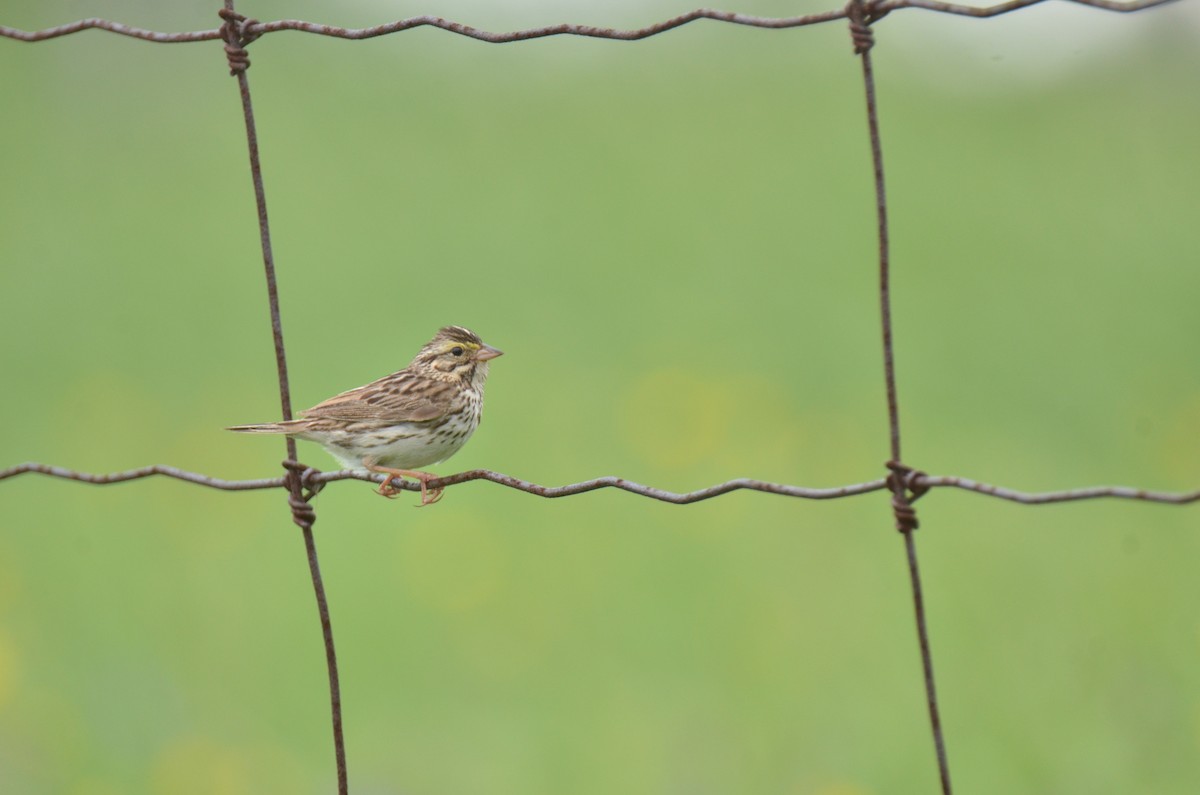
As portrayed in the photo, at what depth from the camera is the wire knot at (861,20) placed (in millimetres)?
2964

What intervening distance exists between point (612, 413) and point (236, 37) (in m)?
6.69

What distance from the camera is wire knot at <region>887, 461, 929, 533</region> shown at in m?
2.93

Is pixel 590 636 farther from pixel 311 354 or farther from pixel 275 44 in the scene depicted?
pixel 275 44

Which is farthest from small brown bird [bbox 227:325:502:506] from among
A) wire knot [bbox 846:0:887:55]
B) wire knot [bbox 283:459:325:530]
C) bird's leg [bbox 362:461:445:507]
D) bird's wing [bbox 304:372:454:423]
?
wire knot [bbox 846:0:887:55]

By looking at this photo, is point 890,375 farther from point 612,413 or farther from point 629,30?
point 612,413

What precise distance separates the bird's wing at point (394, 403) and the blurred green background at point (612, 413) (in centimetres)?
193

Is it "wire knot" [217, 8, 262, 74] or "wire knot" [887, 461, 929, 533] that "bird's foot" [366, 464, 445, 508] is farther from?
"wire knot" [887, 461, 929, 533]

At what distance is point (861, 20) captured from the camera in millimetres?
2979

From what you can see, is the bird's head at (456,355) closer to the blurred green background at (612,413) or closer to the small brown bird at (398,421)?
the small brown bird at (398,421)

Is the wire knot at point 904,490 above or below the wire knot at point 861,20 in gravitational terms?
below

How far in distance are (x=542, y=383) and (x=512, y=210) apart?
13.5 ft

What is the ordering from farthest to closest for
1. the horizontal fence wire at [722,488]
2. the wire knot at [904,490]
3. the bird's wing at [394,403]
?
the bird's wing at [394,403]
the wire knot at [904,490]
the horizontal fence wire at [722,488]

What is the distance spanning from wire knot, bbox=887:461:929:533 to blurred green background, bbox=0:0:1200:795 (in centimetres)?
106

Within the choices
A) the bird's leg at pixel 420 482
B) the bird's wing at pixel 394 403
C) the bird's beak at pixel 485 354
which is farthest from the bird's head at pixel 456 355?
the bird's leg at pixel 420 482
